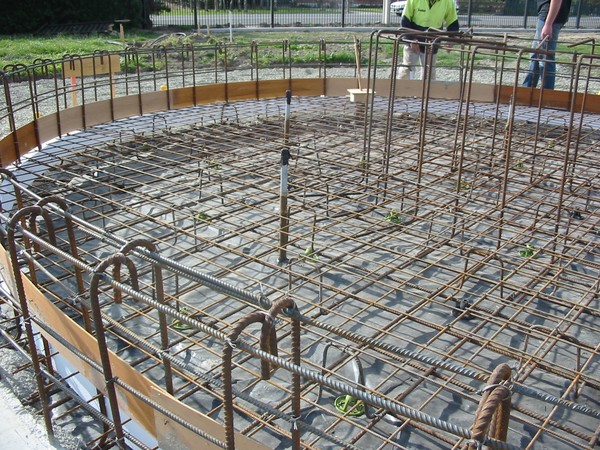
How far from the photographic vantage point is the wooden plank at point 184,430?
9.61 ft

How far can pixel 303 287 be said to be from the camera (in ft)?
15.9

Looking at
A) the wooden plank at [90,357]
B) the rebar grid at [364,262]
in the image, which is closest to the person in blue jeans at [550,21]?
the rebar grid at [364,262]

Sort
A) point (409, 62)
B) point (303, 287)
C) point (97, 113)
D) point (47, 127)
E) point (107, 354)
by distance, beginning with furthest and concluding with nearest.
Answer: point (409, 62)
point (97, 113)
point (47, 127)
point (303, 287)
point (107, 354)

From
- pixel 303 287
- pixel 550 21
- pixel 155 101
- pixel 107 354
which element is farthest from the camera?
pixel 155 101

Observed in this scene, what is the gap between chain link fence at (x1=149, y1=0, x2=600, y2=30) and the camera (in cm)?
2655

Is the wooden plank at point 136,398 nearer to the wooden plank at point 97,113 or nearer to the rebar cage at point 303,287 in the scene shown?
the rebar cage at point 303,287

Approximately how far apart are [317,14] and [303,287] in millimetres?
27913

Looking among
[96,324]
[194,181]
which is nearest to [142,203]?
[194,181]

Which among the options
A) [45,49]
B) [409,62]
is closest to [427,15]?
[409,62]

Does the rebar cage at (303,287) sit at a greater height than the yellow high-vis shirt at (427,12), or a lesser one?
lesser

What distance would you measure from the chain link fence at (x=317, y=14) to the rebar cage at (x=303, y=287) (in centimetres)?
1856

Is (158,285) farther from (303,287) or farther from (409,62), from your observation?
(409,62)

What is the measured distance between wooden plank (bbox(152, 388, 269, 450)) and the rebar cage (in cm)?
1

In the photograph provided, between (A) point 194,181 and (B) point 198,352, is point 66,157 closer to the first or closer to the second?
(A) point 194,181
